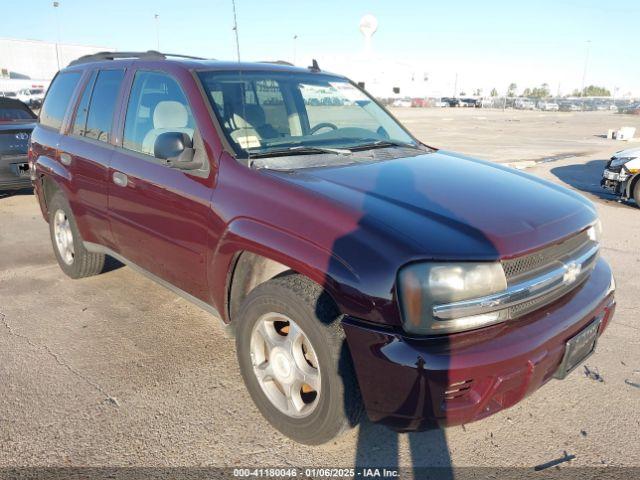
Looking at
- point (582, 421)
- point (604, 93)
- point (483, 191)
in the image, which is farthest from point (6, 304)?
point (604, 93)

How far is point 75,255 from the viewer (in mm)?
4652

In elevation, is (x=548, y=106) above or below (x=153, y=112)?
below

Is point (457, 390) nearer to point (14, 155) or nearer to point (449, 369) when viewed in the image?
point (449, 369)

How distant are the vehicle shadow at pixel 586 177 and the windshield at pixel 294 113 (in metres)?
6.62

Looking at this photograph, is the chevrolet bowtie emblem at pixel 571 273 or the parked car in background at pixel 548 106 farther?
the parked car in background at pixel 548 106

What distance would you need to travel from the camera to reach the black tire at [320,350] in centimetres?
227

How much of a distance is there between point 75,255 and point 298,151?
2672 millimetres

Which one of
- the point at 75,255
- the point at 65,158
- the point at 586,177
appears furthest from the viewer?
the point at 586,177

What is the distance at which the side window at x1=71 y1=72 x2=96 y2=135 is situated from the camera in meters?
4.18

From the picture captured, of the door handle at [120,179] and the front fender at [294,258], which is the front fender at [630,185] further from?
the door handle at [120,179]

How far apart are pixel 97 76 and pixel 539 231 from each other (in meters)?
3.52

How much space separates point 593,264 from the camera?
2844 millimetres

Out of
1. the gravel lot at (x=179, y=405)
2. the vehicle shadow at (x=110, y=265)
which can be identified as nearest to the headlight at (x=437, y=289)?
the gravel lot at (x=179, y=405)

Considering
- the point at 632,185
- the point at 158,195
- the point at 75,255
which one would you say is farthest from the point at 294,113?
the point at 632,185
